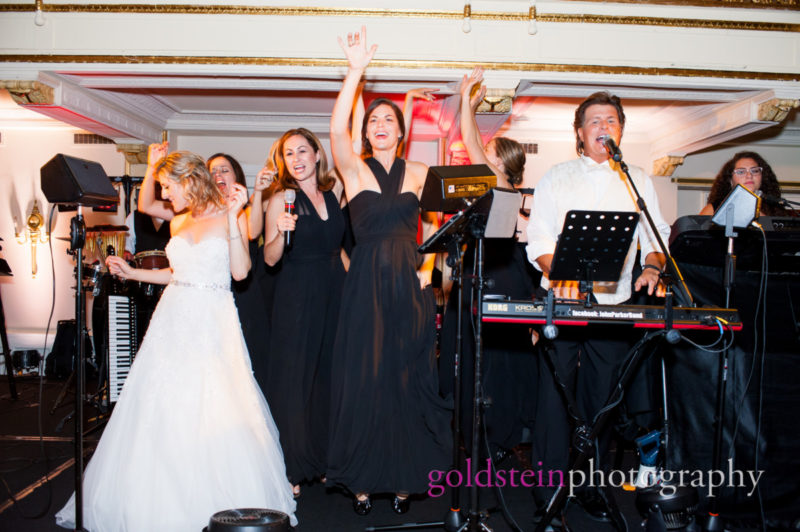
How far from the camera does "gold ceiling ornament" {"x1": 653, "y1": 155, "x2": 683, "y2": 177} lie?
A: 340 inches

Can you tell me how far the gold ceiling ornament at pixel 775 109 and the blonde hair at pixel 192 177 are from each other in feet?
18.8

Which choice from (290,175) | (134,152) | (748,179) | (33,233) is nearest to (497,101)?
(748,179)

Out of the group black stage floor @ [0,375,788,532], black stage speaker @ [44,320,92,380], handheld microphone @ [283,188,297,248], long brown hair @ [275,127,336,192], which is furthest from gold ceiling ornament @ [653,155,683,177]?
black stage speaker @ [44,320,92,380]

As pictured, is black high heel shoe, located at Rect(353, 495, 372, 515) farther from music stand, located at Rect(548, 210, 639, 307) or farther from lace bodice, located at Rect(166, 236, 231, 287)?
music stand, located at Rect(548, 210, 639, 307)

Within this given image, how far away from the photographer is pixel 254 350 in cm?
383

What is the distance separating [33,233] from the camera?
333 inches

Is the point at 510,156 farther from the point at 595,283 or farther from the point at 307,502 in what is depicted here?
the point at 307,502

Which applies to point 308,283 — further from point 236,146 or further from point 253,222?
point 236,146

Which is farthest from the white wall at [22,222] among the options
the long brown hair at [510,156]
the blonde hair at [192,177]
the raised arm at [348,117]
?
the long brown hair at [510,156]

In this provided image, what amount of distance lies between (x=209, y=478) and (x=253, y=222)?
1.62 meters

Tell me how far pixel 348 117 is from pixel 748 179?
344 centimetres

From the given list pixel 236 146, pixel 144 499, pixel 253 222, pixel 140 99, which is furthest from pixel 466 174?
pixel 236 146

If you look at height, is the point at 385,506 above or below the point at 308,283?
below

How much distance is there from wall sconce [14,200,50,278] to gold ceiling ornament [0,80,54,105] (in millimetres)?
3350
